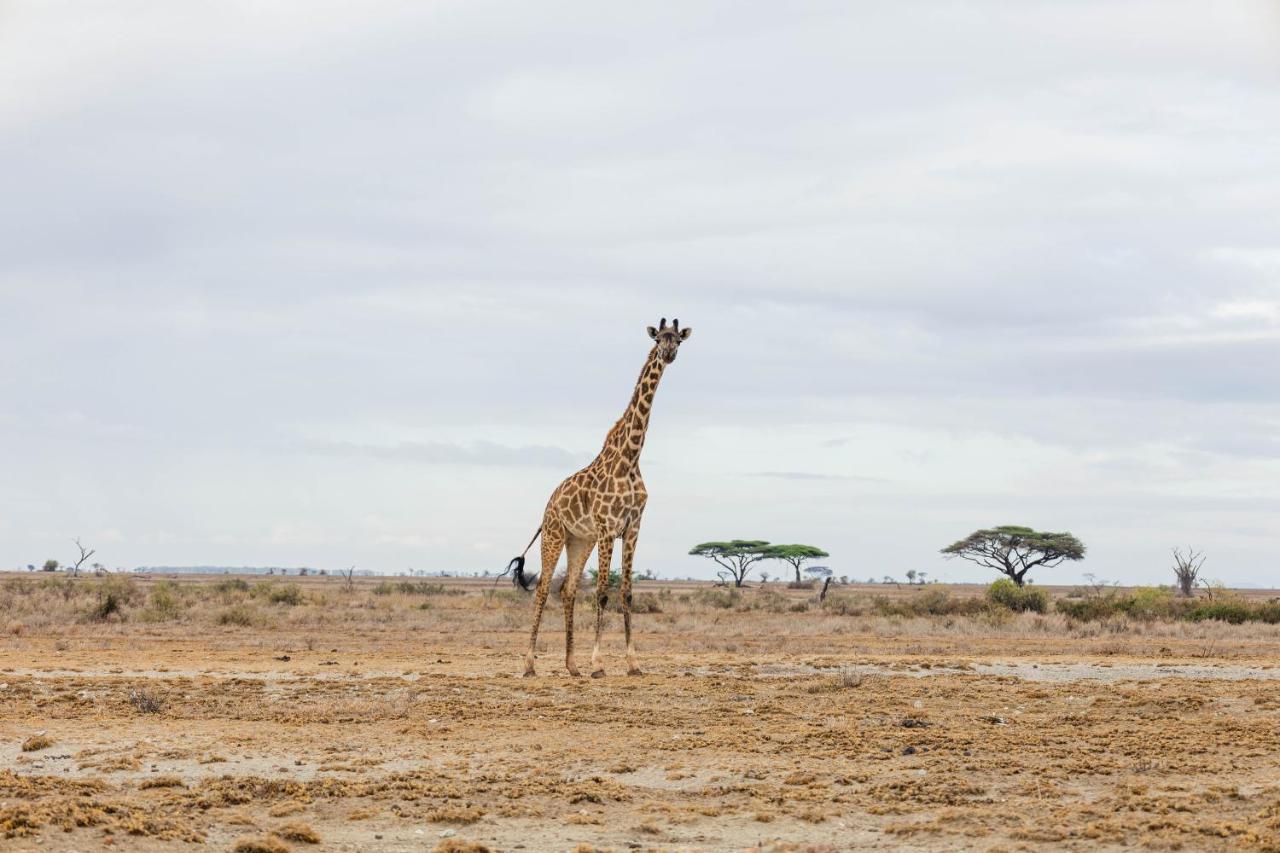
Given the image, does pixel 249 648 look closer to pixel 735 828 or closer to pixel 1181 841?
pixel 735 828

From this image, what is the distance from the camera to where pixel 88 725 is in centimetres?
1351

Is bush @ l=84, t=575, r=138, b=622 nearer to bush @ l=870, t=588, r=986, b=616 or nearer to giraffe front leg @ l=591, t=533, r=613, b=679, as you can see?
giraffe front leg @ l=591, t=533, r=613, b=679

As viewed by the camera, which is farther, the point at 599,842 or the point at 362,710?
the point at 362,710

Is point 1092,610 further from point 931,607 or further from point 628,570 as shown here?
point 628,570

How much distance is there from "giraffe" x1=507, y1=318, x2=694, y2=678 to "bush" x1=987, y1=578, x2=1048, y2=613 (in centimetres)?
2696

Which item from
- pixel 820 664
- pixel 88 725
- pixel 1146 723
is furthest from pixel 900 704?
pixel 88 725

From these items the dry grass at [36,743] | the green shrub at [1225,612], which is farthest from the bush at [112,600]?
the green shrub at [1225,612]

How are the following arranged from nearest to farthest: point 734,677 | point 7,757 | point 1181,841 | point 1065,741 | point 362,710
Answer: point 1181,841
point 7,757
point 1065,741
point 362,710
point 734,677

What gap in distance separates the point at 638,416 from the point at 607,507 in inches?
54.1

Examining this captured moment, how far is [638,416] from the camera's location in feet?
63.2

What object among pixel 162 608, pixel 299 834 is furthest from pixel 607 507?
pixel 162 608

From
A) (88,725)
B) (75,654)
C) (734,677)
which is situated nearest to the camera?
(88,725)

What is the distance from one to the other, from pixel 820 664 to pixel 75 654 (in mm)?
11825

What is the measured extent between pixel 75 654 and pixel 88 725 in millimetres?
10116
